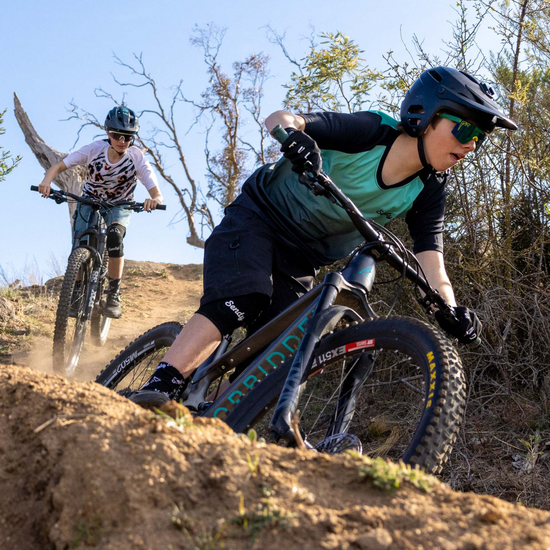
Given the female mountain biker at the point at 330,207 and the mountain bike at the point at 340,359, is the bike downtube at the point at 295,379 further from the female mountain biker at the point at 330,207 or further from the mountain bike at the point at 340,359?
the female mountain biker at the point at 330,207

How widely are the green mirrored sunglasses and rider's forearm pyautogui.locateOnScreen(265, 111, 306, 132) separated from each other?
27.6 inches

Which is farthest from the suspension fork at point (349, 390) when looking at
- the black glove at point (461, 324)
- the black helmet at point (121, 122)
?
the black helmet at point (121, 122)

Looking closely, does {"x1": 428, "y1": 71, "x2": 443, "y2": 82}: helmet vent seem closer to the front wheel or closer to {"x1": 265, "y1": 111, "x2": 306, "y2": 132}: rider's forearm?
{"x1": 265, "y1": 111, "x2": 306, "y2": 132}: rider's forearm

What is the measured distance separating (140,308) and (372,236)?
8.95m

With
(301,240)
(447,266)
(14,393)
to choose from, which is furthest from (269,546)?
(447,266)

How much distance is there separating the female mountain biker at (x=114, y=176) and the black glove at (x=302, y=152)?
4.24 meters

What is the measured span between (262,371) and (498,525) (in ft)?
5.21

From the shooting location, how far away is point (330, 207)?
3385 mm

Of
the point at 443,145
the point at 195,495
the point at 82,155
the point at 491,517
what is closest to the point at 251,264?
the point at 443,145

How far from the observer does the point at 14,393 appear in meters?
2.07

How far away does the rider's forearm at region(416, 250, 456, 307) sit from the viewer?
131 inches

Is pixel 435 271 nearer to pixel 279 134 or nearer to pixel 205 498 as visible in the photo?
pixel 279 134

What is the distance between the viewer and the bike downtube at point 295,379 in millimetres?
2291

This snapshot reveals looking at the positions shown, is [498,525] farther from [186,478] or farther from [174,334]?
[174,334]
